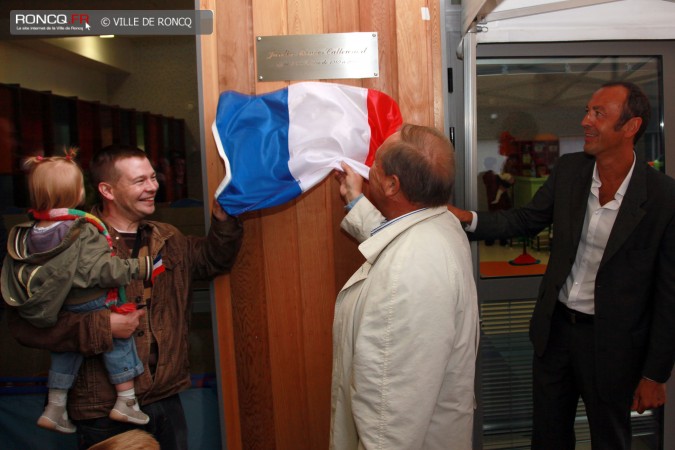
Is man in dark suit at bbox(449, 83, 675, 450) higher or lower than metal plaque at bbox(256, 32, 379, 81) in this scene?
lower

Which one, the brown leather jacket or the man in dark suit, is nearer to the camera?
the brown leather jacket

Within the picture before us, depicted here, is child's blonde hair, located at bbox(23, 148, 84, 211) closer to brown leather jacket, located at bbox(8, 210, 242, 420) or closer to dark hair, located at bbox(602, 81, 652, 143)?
brown leather jacket, located at bbox(8, 210, 242, 420)

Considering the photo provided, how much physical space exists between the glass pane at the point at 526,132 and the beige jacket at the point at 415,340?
1112mm

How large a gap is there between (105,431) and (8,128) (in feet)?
4.86

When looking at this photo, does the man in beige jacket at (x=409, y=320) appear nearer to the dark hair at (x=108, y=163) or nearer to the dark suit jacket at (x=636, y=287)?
the dark suit jacket at (x=636, y=287)

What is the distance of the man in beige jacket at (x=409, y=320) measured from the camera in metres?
1.41

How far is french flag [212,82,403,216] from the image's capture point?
2.07m

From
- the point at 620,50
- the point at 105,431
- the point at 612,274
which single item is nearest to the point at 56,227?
the point at 105,431

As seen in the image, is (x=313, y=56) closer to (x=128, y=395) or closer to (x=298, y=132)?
(x=298, y=132)

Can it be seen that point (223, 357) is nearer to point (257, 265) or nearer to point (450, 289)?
point (257, 265)

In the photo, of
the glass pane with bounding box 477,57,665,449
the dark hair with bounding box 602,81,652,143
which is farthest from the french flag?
the dark hair with bounding box 602,81,652,143

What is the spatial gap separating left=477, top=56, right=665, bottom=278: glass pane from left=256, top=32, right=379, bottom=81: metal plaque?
68cm

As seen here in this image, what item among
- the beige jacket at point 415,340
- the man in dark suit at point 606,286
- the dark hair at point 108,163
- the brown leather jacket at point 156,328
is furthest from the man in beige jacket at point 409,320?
the dark hair at point 108,163

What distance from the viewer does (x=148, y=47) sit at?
224cm
